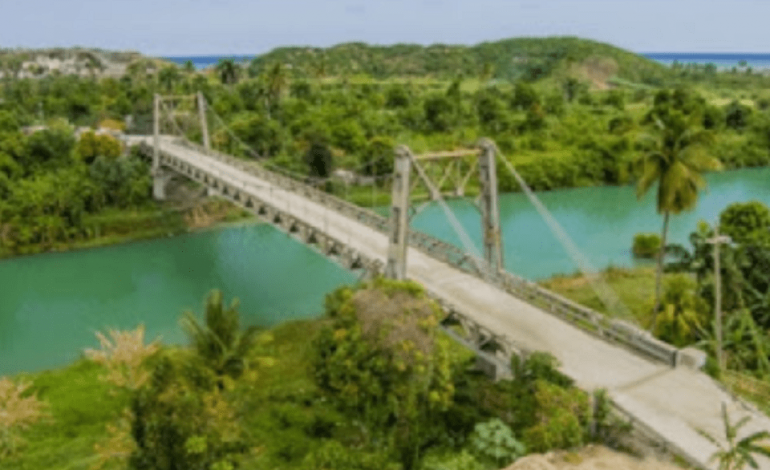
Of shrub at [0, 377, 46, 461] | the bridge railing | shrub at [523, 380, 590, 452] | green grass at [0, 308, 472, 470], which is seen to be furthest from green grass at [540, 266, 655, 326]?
shrub at [0, 377, 46, 461]

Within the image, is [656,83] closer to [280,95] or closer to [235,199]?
[280,95]

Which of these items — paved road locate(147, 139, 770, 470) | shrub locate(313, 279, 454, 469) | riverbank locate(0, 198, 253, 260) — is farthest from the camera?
riverbank locate(0, 198, 253, 260)

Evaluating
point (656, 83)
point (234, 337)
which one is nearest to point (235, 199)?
point (234, 337)

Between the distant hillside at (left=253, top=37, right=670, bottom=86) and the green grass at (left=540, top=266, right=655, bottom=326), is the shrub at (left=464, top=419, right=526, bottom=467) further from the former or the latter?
the distant hillside at (left=253, top=37, right=670, bottom=86)

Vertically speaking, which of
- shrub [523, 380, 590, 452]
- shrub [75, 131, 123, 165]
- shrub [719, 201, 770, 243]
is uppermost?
shrub [75, 131, 123, 165]

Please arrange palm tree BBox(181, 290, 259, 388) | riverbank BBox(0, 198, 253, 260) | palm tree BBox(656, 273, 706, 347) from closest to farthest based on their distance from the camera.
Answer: palm tree BBox(181, 290, 259, 388) → palm tree BBox(656, 273, 706, 347) → riverbank BBox(0, 198, 253, 260)

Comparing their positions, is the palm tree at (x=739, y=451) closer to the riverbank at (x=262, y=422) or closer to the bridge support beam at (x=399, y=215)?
the riverbank at (x=262, y=422)

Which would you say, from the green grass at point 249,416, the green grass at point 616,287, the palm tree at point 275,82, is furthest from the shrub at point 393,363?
the palm tree at point 275,82
